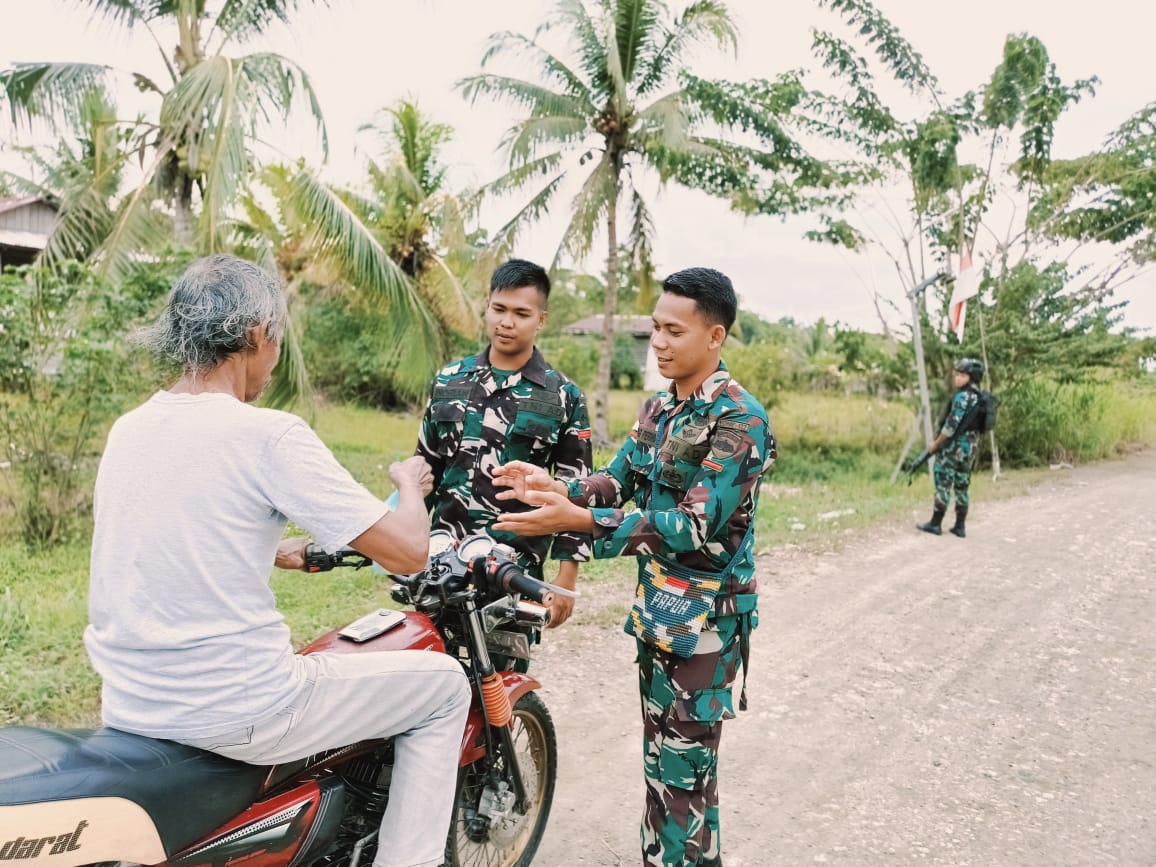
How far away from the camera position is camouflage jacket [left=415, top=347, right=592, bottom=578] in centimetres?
295

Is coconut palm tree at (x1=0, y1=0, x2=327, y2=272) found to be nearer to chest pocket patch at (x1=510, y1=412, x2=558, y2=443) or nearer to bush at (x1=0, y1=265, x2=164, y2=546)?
bush at (x1=0, y1=265, x2=164, y2=546)

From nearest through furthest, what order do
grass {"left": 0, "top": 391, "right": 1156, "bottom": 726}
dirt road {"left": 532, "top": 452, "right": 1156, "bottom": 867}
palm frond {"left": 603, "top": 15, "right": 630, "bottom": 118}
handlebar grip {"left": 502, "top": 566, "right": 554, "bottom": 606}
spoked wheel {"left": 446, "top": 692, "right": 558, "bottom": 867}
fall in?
handlebar grip {"left": 502, "top": 566, "right": 554, "bottom": 606} < spoked wheel {"left": 446, "top": 692, "right": 558, "bottom": 867} < dirt road {"left": 532, "top": 452, "right": 1156, "bottom": 867} < grass {"left": 0, "top": 391, "right": 1156, "bottom": 726} < palm frond {"left": 603, "top": 15, "right": 630, "bottom": 118}

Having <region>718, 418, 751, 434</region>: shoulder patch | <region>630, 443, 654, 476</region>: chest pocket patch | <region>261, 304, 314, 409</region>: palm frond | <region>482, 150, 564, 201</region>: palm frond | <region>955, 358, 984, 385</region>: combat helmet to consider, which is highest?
<region>482, 150, 564, 201</region>: palm frond

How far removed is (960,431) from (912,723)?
5.38 m

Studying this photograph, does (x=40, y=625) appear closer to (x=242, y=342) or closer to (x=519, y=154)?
(x=242, y=342)

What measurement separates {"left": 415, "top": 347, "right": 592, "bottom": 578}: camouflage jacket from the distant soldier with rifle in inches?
264

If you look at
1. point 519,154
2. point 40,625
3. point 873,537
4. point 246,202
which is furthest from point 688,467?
point 246,202

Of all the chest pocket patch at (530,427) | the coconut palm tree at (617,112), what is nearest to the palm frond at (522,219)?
the coconut palm tree at (617,112)

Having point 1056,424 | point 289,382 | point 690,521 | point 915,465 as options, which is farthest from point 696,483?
point 1056,424

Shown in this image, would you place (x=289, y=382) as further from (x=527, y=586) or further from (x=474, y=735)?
(x=527, y=586)

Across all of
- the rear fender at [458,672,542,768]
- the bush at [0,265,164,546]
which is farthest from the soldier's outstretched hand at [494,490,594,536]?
the bush at [0,265,164,546]

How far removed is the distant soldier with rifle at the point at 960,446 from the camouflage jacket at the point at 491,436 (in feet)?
22.0

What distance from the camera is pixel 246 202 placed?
549 inches

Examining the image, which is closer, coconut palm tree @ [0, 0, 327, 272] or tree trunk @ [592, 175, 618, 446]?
coconut palm tree @ [0, 0, 327, 272]
